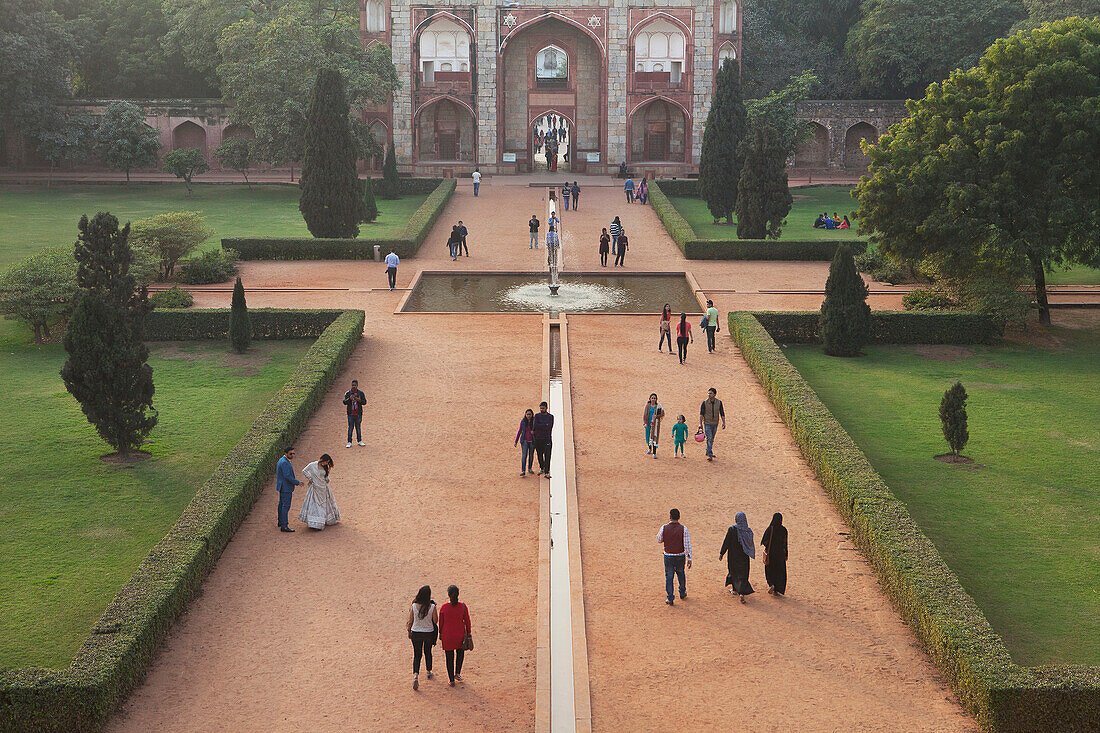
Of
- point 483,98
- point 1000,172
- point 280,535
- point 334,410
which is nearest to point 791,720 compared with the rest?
point 280,535

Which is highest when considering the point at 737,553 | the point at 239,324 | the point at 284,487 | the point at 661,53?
the point at 661,53

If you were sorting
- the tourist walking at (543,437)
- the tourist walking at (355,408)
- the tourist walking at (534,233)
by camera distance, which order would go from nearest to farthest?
the tourist walking at (543,437)
the tourist walking at (355,408)
the tourist walking at (534,233)

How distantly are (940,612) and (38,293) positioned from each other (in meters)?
16.9

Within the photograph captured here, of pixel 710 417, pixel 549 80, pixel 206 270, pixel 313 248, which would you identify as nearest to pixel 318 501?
pixel 710 417

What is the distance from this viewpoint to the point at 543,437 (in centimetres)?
1363

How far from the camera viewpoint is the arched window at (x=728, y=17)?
4856cm

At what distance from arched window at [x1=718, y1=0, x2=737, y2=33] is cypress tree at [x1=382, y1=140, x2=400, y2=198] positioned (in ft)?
51.5

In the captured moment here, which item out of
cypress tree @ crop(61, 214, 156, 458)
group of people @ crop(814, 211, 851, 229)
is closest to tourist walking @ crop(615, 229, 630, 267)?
group of people @ crop(814, 211, 851, 229)

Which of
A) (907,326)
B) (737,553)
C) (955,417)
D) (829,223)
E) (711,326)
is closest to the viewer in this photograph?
(737,553)

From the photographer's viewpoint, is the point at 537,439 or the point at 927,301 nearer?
the point at 537,439

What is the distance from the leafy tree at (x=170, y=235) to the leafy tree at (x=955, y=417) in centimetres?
1747

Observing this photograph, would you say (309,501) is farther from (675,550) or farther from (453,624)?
(675,550)

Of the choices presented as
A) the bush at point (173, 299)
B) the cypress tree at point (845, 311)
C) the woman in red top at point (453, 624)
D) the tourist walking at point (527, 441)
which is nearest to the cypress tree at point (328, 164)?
the bush at point (173, 299)

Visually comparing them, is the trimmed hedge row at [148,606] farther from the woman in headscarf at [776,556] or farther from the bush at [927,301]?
the bush at [927,301]
